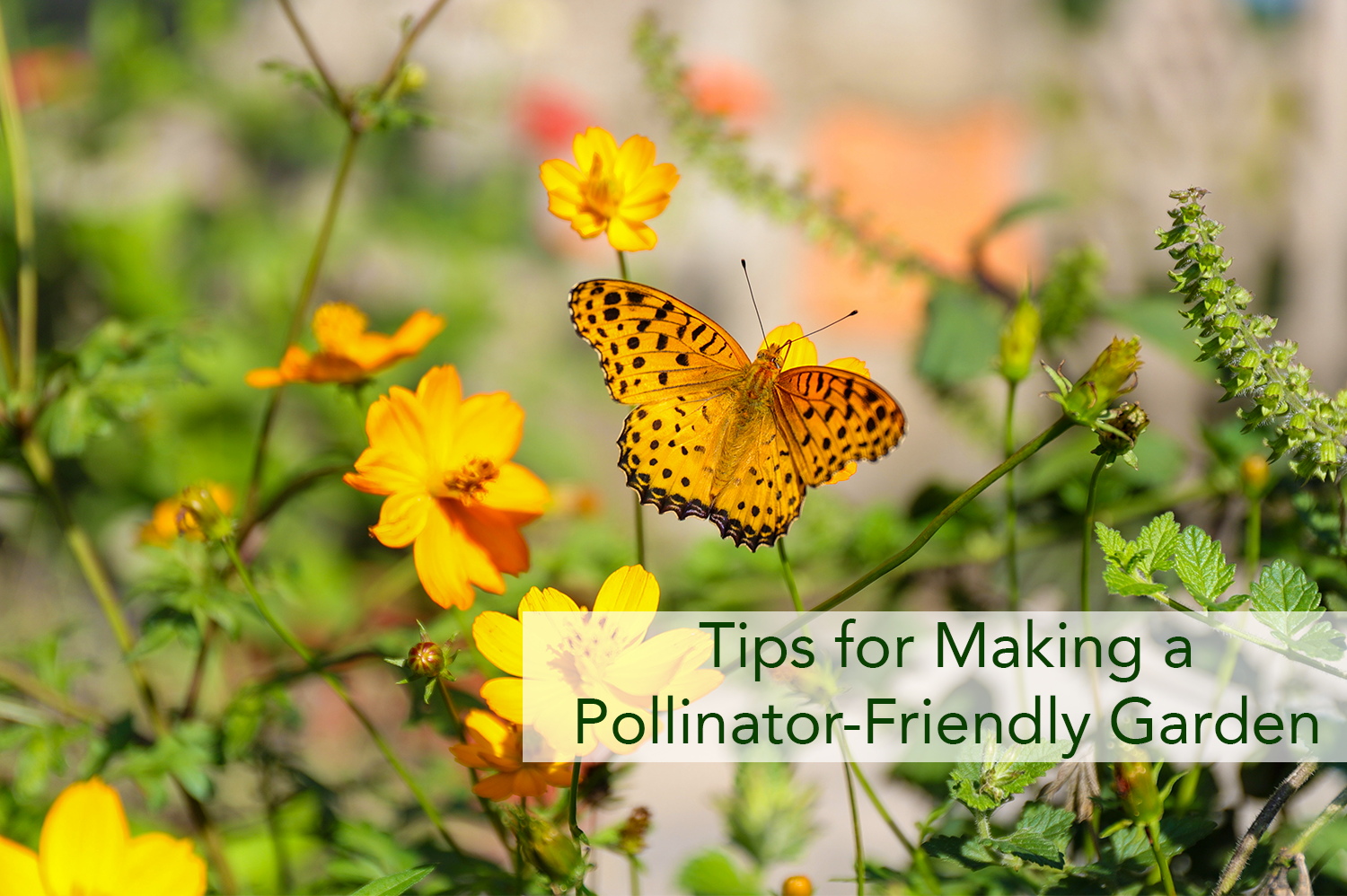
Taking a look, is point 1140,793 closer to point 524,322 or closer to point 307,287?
point 307,287

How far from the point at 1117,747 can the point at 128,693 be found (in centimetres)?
143

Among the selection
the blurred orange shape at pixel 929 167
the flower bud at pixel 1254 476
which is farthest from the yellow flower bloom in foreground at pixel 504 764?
the blurred orange shape at pixel 929 167

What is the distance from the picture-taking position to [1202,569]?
1.41 ft

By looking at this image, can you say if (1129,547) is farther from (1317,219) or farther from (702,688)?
(1317,219)

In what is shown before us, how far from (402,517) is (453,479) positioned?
0.10ft

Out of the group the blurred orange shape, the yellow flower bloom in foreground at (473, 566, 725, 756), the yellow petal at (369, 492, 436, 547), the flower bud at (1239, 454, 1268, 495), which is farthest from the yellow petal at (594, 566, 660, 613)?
the blurred orange shape

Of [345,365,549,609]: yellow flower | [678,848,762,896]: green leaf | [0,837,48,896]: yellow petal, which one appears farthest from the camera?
Result: [678,848,762,896]: green leaf

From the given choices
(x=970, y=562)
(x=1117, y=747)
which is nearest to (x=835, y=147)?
(x=970, y=562)

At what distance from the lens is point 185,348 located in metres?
0.70

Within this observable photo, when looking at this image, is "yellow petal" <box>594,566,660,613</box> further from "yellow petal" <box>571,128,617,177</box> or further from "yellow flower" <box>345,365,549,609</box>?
"yellow petal" <box>571,128,617,177</box>

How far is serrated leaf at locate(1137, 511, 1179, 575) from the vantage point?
1.41 feet

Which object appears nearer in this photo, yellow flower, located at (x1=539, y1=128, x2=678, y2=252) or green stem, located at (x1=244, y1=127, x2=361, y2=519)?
yellow flower, located at (x1=539, y1=128, x2=678, y2=252)

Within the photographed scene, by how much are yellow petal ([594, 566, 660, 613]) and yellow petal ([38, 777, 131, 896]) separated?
0.22m

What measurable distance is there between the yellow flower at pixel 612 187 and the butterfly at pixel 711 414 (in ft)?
0.11
